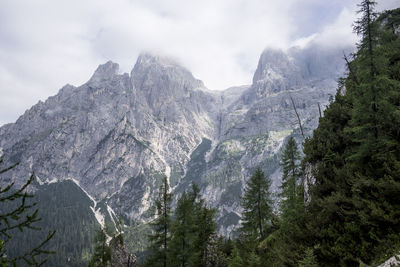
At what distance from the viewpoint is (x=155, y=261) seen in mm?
27625

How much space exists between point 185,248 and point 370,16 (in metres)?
26.8

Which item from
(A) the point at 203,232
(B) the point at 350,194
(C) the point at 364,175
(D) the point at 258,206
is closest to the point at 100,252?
(A) the point at 203,232

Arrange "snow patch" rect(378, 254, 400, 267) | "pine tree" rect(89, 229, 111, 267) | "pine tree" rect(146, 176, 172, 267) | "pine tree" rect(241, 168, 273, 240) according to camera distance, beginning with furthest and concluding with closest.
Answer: "pine tree" rect(241, 168, 273, 240) < "pine tree" rect(89, 229, 111, 267) < "pine tree" rect(146, 176, 172, 267) < "snow patch" rect(378, 254, 400, 267)

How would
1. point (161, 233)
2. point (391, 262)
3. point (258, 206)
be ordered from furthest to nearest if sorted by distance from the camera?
point (258, 206), point (161, 233), point (391, 262)

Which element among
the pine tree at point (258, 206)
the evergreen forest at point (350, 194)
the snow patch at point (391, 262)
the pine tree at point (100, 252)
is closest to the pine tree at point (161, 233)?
the evergreen forest at point (350, 194)

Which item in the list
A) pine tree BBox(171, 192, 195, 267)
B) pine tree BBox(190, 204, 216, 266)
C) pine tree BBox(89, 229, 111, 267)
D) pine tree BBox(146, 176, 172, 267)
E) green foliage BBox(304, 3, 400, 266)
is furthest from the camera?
pine tree BBox(89, 229, 111, 267)

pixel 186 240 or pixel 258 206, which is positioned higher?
pixel 258 206

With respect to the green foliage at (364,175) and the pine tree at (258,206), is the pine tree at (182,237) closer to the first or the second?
the pine tree at (258,206)

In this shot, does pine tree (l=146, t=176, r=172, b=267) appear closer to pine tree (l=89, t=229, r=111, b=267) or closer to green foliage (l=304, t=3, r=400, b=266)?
pine tree (l=89, t=229, r=111, b=267)

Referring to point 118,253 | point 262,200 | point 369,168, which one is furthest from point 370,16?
point 118,253

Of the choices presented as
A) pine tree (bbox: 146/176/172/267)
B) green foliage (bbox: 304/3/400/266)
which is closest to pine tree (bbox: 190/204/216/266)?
pine tree (bbox: 146/176/172/267)

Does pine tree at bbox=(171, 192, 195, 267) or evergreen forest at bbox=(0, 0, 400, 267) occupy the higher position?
evergreen forest at bbox=(0, 0, 400, 267)

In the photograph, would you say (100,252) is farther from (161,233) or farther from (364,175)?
(364,175)

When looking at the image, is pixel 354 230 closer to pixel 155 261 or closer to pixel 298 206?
pixel 298 206
